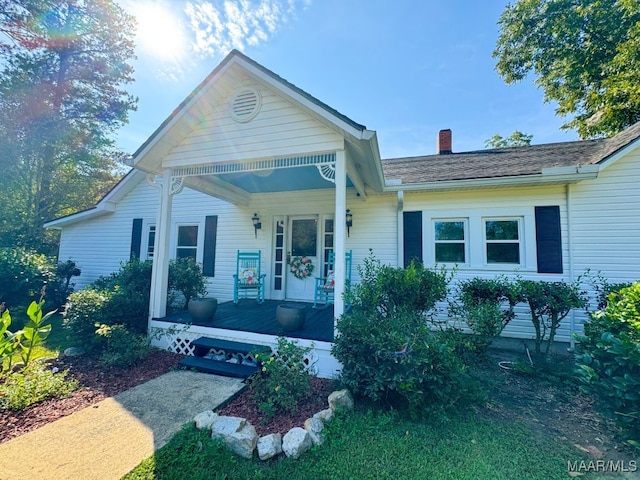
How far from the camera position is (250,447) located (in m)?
2.21

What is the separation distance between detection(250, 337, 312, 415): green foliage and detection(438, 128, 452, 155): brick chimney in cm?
805

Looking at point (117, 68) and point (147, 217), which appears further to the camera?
point (117, 68)

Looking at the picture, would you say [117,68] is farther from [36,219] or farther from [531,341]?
[531,341]

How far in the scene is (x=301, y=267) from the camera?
676 centimetres

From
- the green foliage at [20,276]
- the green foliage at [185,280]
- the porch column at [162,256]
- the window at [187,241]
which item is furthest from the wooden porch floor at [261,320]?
the green foliage at [20,276]

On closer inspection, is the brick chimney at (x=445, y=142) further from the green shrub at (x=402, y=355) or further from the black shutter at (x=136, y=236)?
the black shutter at (x=136, y=236)

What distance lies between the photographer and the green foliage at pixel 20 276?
696 centimetres

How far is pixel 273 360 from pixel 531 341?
5037mm

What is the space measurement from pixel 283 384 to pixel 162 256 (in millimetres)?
3320

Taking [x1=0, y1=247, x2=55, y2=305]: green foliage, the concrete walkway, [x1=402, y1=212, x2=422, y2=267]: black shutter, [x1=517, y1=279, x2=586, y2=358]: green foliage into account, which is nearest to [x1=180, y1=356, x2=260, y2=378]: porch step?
the concrete walkway

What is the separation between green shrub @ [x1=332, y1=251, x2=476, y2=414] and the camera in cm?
266

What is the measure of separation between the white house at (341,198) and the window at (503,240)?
0.02m

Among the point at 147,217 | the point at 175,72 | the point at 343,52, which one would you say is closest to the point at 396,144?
the point at 343,52

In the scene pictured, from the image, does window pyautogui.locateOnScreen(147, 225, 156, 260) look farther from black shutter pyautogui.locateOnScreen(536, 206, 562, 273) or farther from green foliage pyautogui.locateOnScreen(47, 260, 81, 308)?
black shutter pyautogui.locateOnScreen(536, 206, 562, 273)
